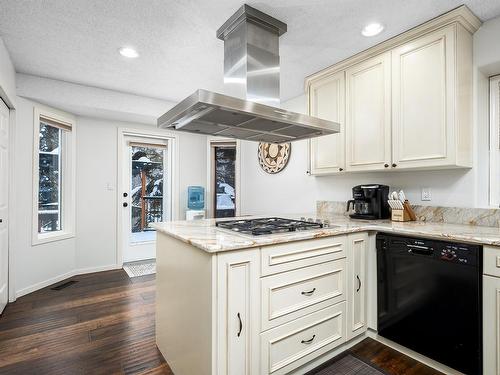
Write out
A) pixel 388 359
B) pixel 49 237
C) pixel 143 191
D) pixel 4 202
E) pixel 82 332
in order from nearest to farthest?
pixel 388 359
pixel 82 332
pixel 4 202
pixel 49 237
pixel 143 191

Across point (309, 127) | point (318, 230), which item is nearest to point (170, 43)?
point (309, 127)

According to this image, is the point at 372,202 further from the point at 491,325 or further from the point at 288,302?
the point at 288,302

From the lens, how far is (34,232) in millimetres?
3107

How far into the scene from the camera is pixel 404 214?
2.29 m

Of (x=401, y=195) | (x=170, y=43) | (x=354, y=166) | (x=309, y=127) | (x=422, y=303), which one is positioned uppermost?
(x=170, y=43)

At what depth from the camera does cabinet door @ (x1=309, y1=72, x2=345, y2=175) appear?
2.67m

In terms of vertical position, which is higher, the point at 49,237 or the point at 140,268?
the point at 49,237

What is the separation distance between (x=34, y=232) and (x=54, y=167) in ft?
2.88

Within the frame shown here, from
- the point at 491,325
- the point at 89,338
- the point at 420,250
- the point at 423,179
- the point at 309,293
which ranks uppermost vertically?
the point at 423,179

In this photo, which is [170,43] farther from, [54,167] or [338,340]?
[338,340]

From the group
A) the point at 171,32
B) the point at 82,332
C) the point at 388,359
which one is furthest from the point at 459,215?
the point at 82,332

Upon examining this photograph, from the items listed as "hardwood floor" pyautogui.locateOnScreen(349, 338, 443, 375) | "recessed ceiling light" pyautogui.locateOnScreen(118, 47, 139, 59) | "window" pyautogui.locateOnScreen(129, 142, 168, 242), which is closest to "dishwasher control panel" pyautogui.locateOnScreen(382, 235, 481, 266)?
"hardwood floor" pyautogui.locateOnScreen(349, 338, 443, 375)

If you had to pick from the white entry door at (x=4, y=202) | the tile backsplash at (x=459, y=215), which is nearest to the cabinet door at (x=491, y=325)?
the tile backsplash at (x=459, y=215)

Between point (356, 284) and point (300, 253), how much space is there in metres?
0.69
